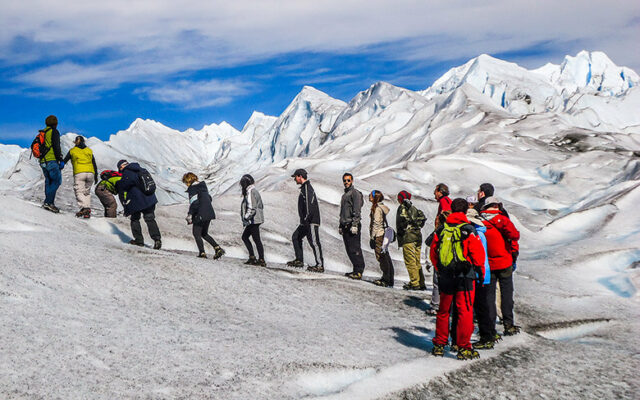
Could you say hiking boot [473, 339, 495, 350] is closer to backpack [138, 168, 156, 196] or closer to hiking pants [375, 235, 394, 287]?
hiking pants [375, 235, 394, 287]

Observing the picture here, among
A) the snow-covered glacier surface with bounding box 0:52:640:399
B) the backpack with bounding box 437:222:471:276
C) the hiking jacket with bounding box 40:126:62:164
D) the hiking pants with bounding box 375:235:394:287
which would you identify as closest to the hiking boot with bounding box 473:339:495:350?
the snow-covered glacier surface with bounding box 0:52:640:399

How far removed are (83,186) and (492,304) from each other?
10716 millimetres

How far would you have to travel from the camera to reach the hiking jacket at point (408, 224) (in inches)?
436

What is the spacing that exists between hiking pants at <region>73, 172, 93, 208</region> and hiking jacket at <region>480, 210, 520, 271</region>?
1012 cm

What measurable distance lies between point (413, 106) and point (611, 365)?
92.4m

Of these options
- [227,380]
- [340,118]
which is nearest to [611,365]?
[227,380]

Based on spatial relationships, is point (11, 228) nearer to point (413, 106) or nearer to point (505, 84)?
point (413, 106)

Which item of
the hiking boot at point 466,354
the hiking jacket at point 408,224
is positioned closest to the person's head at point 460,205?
the hiking boot at point 466,354

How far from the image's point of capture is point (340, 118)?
13538 centimetres

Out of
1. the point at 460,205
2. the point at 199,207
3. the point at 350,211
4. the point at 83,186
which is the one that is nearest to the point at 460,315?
the point at 460,205

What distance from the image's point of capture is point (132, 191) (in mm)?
11273

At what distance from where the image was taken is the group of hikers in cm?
689

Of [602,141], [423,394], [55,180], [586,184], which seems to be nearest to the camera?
[423,394]

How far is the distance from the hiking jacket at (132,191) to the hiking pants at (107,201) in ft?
9.15
